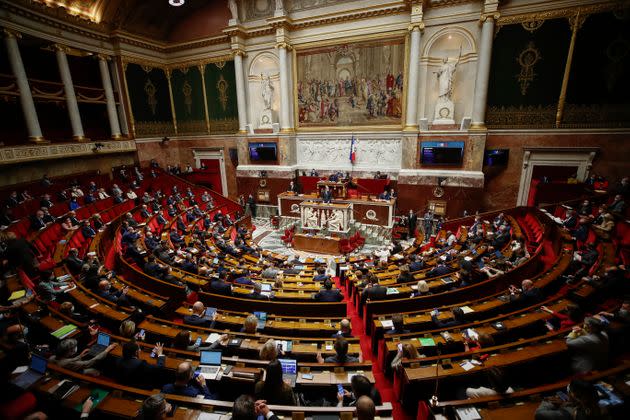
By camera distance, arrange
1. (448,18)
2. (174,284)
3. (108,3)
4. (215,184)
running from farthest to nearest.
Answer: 1. (215,184)
2. (108,3)
3. (448,18)
4. (174,284)

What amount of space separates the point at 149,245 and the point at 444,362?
8748 mm

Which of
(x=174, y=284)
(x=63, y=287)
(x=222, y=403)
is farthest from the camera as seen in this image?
(x=174, y=284)

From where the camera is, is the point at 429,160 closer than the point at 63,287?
No

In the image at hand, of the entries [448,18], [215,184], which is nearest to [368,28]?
[448,18]

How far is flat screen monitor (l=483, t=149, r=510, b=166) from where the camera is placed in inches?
563

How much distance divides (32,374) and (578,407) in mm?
5857

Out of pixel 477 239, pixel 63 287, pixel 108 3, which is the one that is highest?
pixel 108 3

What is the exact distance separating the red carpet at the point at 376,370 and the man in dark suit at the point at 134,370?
343 cm

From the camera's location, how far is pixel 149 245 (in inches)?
362

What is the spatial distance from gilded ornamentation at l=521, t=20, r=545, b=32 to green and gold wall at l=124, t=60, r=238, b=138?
16122mm

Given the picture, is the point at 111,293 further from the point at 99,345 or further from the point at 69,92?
the point at 69,92

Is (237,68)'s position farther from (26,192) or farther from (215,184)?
(26,192)

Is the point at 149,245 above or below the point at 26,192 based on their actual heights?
below

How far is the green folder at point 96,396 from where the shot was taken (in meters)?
3.28
